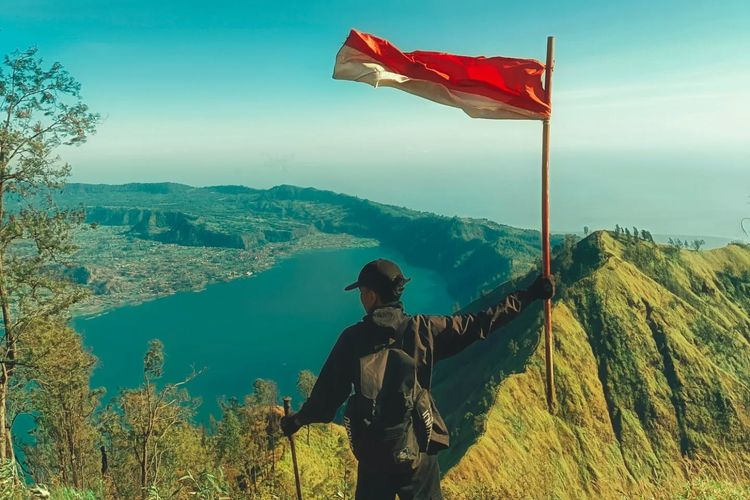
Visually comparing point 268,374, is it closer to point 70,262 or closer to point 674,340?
point 674,340

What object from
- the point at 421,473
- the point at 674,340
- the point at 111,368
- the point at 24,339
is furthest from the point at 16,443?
the point at 111,368

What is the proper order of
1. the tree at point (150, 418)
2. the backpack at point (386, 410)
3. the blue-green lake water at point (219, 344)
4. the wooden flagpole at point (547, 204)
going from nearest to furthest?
1. the backpack at point (386, 410)
2. the wooden flagpole at point (547, 204)
3. the tree at point (150, 418)
4. the blue-green lake water at point (219, 344)

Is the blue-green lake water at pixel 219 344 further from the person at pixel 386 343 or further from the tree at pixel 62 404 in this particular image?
the person at pixel 386 343

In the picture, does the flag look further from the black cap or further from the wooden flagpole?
the black cap

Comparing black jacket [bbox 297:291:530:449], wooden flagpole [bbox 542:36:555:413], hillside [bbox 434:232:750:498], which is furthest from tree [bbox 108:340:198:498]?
black jacket [bbox 297:291:530:449]

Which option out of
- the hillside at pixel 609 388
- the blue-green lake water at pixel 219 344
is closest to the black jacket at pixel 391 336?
the hillside at pixel 609 388

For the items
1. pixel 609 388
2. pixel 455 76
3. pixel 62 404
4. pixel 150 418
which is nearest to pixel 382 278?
pixel 455 76
